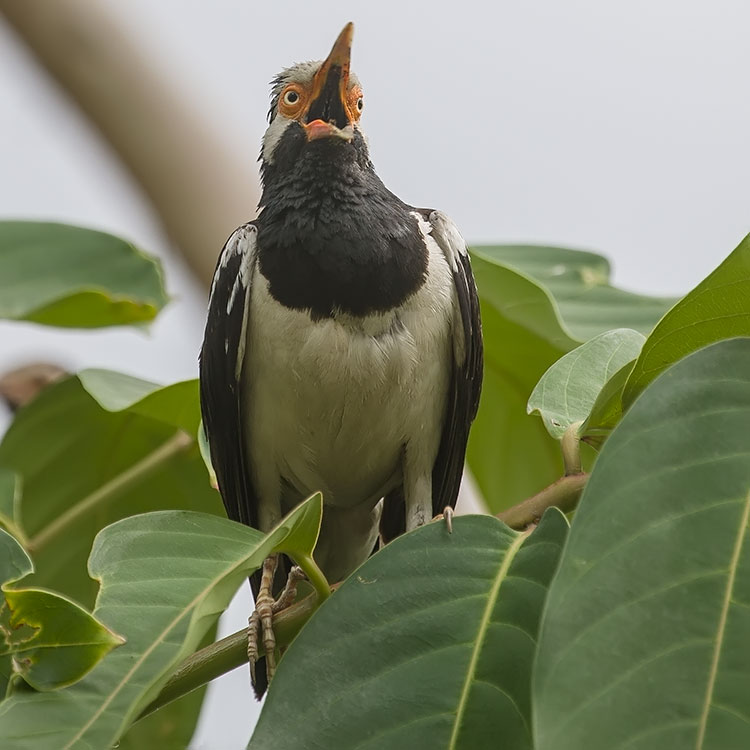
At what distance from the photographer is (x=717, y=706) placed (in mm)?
1017

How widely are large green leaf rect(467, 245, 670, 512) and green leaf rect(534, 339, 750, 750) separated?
1.00 metres

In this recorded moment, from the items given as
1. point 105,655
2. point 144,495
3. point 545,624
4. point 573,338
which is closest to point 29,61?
point 144,495

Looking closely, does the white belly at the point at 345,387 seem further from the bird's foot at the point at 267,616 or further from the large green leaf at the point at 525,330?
the bird's foot at the point at 267,616

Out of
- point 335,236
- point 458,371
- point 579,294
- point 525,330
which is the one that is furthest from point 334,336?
point 579,294

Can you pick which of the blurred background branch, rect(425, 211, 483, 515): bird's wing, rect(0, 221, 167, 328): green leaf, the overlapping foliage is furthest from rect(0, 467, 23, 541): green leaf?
the blurred background branch

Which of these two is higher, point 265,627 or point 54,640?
point 54,640

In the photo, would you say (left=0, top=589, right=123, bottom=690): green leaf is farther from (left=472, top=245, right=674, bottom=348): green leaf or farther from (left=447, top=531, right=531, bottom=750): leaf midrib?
(left=472, top=245, right=674, bottom=348): green leaf

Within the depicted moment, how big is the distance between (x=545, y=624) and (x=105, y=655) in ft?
1.55

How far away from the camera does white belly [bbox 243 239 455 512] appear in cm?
235

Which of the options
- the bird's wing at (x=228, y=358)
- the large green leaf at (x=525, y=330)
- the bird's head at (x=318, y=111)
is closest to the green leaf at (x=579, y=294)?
the large green leaf at (x=525, y=330)

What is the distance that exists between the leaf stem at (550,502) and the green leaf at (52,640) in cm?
53

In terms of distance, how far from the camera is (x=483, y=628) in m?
1.29

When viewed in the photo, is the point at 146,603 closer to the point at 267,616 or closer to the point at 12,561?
the point at 12,561

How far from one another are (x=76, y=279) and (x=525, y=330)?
97cm
